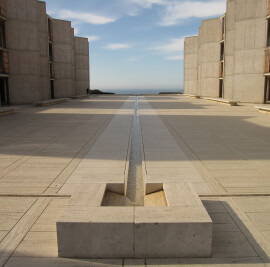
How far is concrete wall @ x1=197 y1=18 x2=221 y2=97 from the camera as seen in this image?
35.7m

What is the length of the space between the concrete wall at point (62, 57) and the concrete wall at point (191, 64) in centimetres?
1835

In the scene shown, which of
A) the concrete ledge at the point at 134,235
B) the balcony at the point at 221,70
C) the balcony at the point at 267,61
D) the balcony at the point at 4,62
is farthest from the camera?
the balcony at the point at 221,70

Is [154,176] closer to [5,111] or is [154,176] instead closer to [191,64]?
[5,111]

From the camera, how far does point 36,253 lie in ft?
10.9

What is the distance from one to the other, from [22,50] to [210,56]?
2191 cm

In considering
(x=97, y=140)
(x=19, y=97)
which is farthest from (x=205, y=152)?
(x=19, y=97)

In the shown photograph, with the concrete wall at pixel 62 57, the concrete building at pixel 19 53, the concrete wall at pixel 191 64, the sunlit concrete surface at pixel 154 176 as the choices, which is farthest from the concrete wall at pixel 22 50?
the concrete wall at pixel 191 64

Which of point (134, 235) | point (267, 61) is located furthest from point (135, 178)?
point (267, 61)

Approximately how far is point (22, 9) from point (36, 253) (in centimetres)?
2602

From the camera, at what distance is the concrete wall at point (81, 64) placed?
1785 inches

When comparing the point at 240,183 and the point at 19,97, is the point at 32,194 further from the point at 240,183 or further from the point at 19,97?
the point at 19,97

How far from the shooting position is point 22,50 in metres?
25.4

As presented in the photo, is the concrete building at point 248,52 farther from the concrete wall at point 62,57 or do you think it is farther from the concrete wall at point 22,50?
the concrete wall at point 62,57

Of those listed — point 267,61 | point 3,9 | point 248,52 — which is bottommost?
point 267,61
